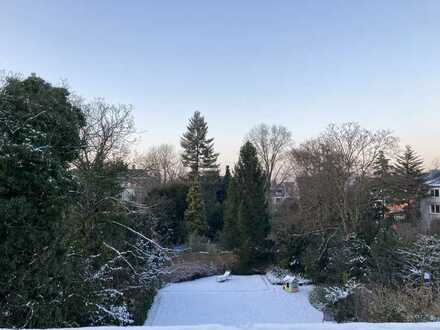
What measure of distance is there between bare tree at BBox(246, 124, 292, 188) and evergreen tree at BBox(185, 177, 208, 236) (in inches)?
390

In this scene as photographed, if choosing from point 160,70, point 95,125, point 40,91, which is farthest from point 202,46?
point 95,125

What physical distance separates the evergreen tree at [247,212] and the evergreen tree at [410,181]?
32.5ft

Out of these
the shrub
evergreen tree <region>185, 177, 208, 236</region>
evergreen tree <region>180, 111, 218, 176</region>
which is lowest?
the shrub

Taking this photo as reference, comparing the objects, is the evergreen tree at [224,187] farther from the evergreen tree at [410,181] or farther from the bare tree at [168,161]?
the evergreen tree at [410,181]

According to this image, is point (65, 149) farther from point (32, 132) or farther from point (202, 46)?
point (202, 46)

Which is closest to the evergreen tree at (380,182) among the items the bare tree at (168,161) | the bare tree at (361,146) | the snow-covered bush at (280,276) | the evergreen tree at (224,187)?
the bare tree at (361,146)

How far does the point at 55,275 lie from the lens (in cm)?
639

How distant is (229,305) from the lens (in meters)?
11.6

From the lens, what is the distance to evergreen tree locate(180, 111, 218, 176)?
3119 cm

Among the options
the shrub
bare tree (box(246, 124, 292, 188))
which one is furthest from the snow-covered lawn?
bare tree (box(246, 124, 292, 188))

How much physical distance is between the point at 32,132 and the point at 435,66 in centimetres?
1064

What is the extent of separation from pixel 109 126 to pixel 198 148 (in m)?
15.6

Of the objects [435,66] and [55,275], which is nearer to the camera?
[55,275]

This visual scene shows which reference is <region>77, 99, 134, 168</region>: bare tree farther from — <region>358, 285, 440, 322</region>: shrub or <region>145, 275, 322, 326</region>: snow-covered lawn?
<region>358, 285, 440, 322</region>: shrub
